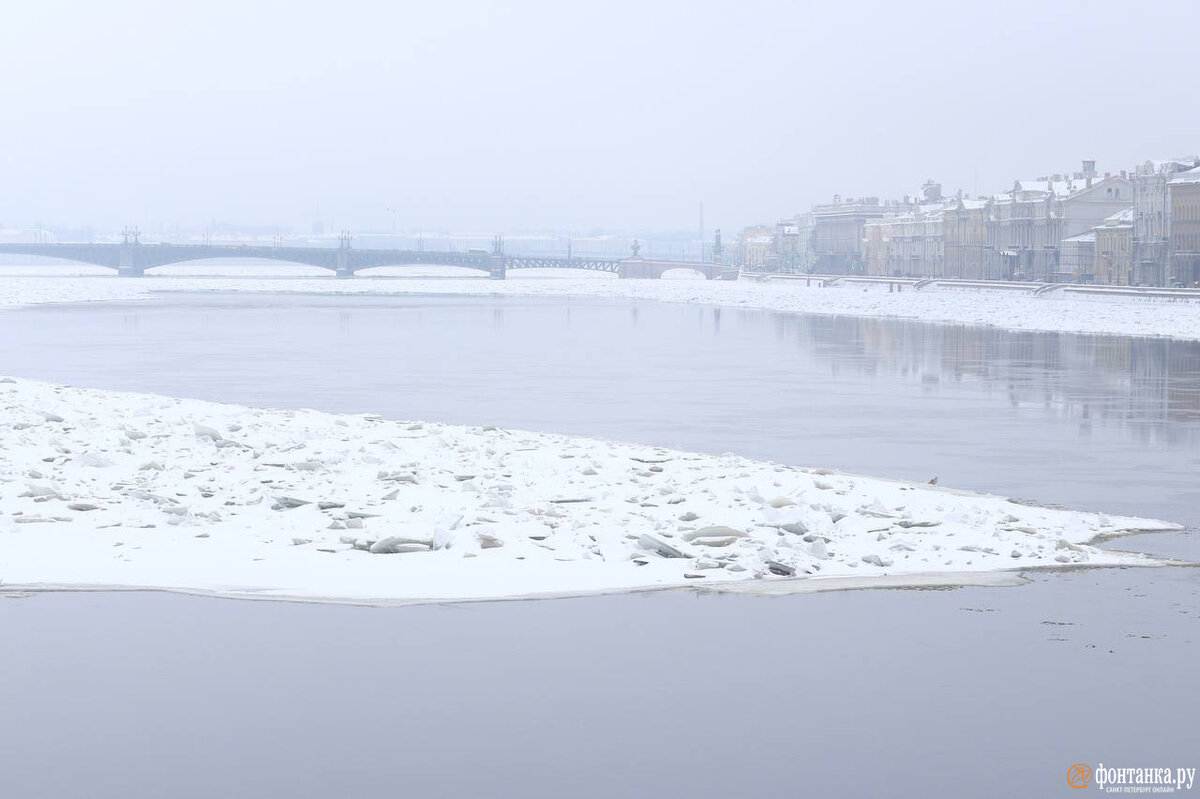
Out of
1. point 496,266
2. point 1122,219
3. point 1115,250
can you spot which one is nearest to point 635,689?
point 1115,250

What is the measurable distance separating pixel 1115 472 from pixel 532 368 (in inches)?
828

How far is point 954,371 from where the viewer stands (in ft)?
124

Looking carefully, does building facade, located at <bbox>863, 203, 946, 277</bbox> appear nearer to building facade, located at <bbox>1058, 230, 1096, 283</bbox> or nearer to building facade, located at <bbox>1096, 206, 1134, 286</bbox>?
building facade, located at <bbox>1058, 230, 1096, 283</bbox>

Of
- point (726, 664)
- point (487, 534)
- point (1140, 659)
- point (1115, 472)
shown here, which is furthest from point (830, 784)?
point (1115, 472)

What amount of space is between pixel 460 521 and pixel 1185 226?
111519mm

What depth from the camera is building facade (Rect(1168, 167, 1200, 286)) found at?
112125 millimetres

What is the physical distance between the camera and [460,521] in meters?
14.1

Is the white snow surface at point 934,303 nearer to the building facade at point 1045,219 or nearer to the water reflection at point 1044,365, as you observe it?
the water reflection at point 1044,365

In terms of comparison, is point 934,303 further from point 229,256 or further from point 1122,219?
point 229,256

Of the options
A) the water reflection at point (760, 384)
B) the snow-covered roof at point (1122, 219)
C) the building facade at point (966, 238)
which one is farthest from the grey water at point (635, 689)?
the building facade at point (966, 238)

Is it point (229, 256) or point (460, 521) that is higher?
point (229, 256)

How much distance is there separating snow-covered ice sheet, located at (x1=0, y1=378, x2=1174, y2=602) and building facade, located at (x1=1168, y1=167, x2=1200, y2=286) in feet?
336

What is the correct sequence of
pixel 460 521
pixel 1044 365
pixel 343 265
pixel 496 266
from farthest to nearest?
pixel 496 266, pixel 343 265, pixel 1044 365, pixel 460 521

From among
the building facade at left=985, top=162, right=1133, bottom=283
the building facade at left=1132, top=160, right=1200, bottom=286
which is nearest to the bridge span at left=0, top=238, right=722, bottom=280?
the building facade at left=985, top=162, right=1133, bottom=283
